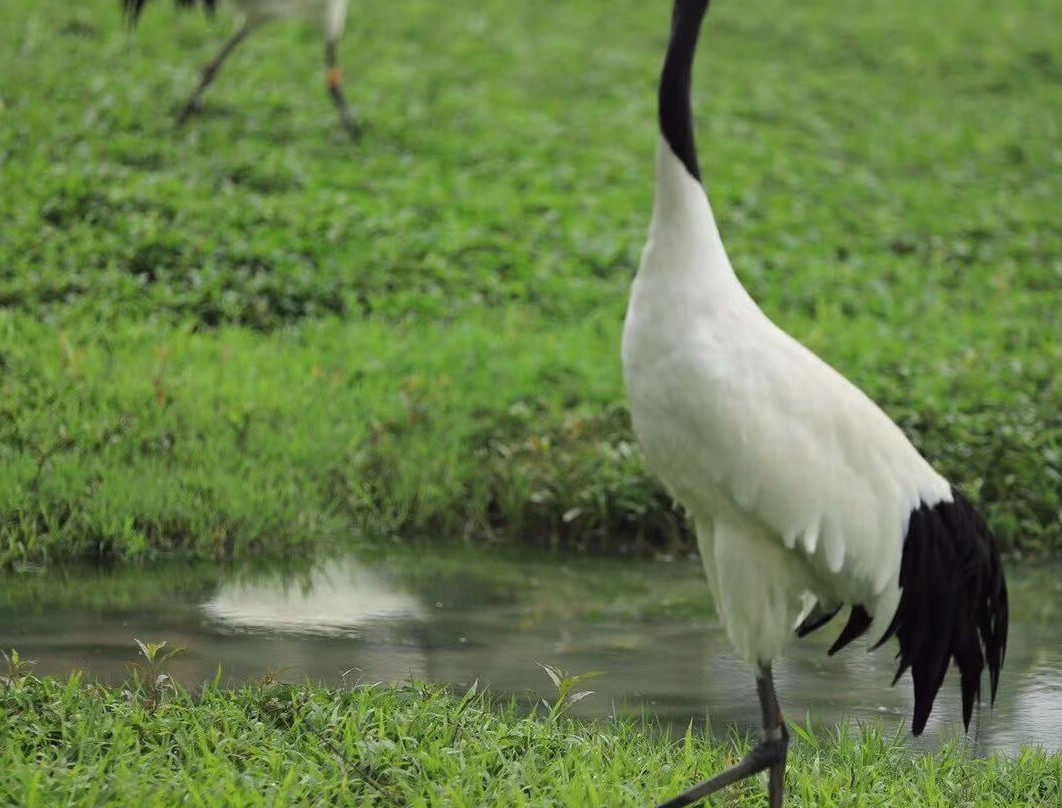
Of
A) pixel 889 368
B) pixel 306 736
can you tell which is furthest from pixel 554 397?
pixel 306 736

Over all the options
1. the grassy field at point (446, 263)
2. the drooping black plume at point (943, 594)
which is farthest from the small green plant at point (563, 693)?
the grassy field at point (446, 263)

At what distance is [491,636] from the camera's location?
17.8 feet

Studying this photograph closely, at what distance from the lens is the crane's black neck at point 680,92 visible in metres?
3.77

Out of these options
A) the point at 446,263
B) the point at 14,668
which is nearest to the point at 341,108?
the point at 446,263

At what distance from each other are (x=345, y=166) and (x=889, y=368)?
4.47 meters

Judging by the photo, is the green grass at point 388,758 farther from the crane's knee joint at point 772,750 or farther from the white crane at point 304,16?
the white crane at point 304,16

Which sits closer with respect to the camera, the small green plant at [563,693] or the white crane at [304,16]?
the small green plant at [563,693]

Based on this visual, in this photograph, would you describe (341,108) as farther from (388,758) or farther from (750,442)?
(750,442)

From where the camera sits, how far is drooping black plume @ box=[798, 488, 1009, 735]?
394cm

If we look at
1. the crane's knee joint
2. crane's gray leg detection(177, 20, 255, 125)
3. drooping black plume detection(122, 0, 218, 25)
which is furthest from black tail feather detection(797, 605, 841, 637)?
drooping black plume detection(122, 0, 218, 25)

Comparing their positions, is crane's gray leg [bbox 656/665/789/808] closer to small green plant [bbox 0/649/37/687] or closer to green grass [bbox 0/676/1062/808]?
green grass [bbox 0/676/1062/808]

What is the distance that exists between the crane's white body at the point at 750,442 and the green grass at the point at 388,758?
1.62ft

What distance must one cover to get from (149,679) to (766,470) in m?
1.91

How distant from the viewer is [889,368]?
7.87 meters
